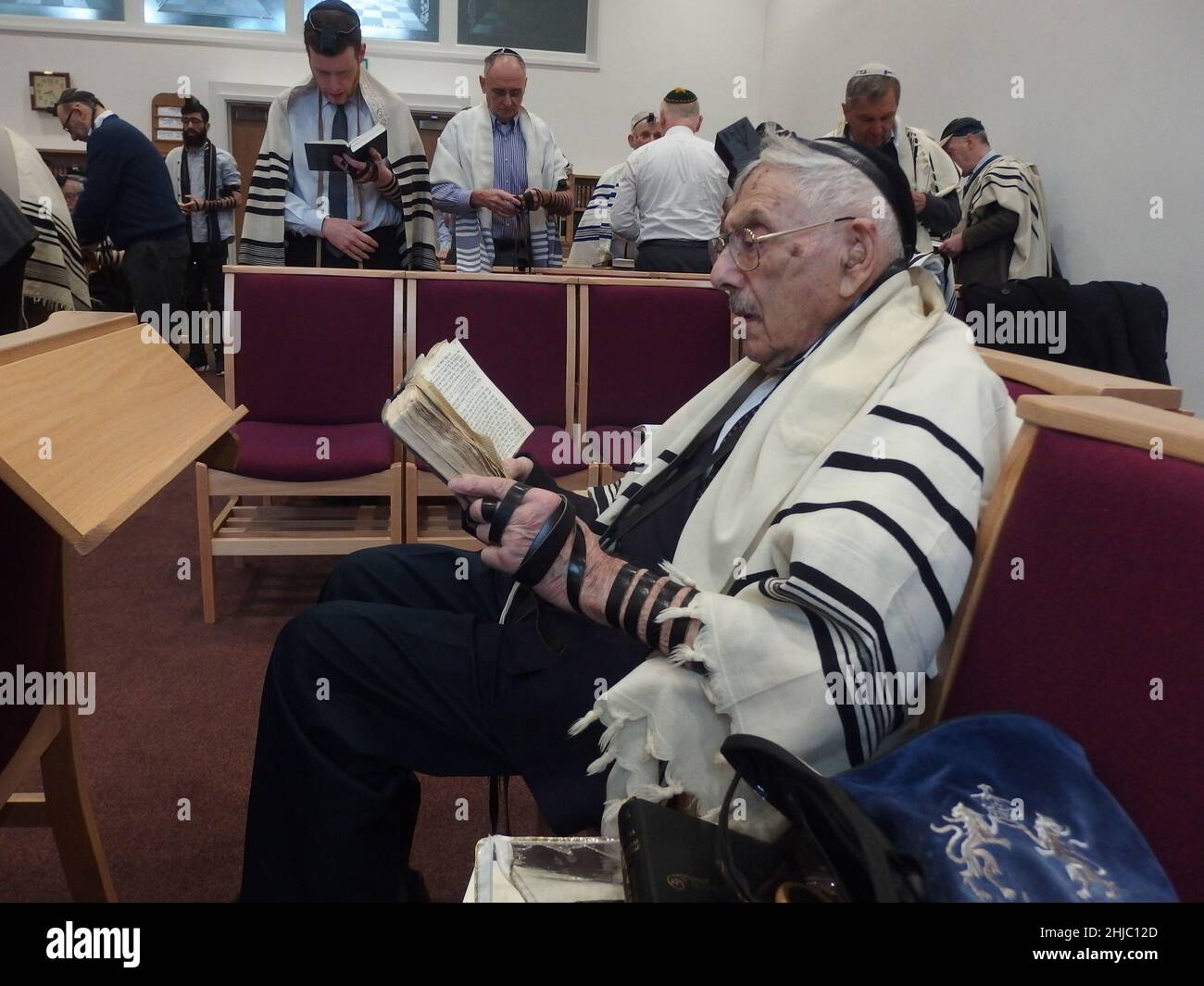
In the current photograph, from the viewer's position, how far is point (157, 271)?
515 centimetres

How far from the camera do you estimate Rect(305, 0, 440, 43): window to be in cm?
916

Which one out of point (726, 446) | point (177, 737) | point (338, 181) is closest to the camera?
point (726, 446)

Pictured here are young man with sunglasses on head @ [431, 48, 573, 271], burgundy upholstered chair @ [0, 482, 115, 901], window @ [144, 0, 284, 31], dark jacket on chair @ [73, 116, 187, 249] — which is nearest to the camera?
burgundy upholstered chair @ [0, 482, 115, 901]

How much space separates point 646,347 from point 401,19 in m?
7.51

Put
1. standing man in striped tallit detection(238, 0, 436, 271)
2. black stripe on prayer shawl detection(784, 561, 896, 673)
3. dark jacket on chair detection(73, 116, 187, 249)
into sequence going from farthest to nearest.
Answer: dark jacket on chair detection(73, 116, 187, 249) < standing man in striped tallit detection(238, 0, 436, 271) < black stripe on prayer shawl detection(784, 561, 896, 673)

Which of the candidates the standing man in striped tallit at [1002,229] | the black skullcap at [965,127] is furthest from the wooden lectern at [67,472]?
the black skullcap at [965,127]

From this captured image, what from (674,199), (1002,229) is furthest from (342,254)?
(1002,229)

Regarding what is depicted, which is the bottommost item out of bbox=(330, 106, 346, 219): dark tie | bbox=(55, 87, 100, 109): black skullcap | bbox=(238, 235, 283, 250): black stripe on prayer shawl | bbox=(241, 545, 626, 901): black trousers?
bbox=(241, 545, 626, 901): black trousers

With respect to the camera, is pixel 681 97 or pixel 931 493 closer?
pixel 931 493

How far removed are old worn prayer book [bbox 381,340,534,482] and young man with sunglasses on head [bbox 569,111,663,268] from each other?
4459mm

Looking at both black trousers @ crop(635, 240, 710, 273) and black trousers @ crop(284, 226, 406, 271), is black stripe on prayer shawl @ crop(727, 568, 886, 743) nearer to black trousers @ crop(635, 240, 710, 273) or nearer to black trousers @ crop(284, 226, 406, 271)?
black trousers @ crop(284, 226, 406, 271)

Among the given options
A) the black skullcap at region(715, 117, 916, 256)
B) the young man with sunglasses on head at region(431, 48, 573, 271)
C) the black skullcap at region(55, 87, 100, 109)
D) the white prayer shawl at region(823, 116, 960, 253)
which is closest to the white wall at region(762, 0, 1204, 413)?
the white prayer shawl at region(823, 116, 960, 253)

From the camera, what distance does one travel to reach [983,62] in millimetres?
5656

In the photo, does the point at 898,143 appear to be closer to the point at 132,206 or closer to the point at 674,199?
the point at 674,199
